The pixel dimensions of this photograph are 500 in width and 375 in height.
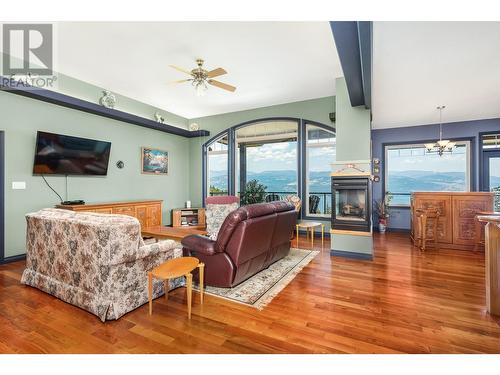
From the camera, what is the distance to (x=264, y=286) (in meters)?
2.88

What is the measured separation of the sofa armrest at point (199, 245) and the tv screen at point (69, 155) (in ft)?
10.5

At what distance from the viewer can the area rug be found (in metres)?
2.56

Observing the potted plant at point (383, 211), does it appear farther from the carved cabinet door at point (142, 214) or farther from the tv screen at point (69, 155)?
the tv screen at point (69, 155)

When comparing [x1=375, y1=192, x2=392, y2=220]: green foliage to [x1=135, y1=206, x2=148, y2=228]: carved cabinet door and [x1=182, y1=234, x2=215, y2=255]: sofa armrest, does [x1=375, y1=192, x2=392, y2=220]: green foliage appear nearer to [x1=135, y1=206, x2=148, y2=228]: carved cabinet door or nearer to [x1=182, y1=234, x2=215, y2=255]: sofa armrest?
[x1=182, y1=234, x2=215, y2=255]: sofa armrest

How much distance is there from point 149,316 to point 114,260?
623 mm

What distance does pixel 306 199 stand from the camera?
5852mm

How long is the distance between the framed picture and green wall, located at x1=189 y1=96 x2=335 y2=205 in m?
0.98

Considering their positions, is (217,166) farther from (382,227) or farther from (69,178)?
(382,227)

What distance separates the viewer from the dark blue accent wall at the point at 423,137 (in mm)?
5934

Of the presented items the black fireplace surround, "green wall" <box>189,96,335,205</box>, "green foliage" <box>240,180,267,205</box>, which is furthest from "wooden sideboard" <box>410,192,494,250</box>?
"green foliage" <box>240,180,267,205</box>

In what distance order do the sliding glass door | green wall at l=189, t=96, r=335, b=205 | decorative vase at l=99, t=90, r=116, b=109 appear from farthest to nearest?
the sliding glass door < green wall at l=189, t=96, r=335, b=205 < decorative vase at l=99, t=90, r=116, b=109

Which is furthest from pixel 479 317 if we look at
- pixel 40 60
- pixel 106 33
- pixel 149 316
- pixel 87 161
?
pixel 40 60

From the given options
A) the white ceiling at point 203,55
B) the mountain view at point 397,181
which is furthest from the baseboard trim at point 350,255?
the white ceiling at point 203,55

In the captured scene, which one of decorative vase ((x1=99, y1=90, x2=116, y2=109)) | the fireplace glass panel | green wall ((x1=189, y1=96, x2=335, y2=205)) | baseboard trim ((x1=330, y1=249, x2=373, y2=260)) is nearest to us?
baseboard trim ((x1=330, y1=249, x2=373, y2=260))
